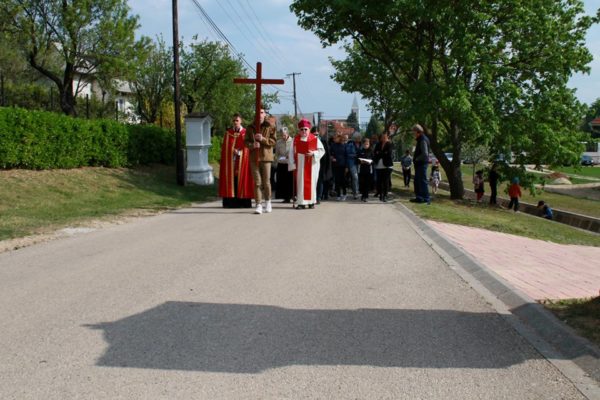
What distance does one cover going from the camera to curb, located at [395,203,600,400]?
13.3 ft

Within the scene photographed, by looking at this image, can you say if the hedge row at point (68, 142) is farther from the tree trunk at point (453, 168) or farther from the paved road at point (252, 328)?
the tree trunk at point (453, 168)

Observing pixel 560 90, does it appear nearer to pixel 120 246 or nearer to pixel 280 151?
pixel 280 151

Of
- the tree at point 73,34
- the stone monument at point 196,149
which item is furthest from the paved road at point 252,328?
the tree at point 73,34

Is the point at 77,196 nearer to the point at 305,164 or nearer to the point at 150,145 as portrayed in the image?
the point at 305,164

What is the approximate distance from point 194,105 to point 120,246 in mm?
31658

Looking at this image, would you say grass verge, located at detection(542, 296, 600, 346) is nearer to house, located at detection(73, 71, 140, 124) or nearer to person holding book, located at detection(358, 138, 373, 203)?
person holding book, located at detection(358, 138, 373, 203)

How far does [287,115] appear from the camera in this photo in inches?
3174

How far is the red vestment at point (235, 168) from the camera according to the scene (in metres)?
14.7

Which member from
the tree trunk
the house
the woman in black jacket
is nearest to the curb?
the woman in black jacket

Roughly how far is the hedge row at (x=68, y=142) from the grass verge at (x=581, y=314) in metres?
13.1

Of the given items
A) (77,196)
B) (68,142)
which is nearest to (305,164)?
(77,196)

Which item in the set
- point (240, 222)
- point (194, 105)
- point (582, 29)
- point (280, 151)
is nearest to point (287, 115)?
point (194, 105)

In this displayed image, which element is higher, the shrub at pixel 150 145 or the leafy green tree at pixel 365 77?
the leafy green tree at pixel 365 77

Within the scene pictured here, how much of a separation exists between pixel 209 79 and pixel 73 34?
1247cm
